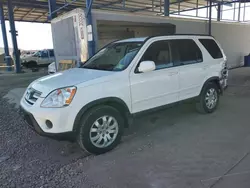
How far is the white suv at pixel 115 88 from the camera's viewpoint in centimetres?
295

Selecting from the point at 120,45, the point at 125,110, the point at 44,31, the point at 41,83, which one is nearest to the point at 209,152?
the point at 125,110

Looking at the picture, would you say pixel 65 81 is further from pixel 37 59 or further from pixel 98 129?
pixel 37 59

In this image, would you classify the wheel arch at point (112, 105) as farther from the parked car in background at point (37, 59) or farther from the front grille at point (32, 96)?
the parked car in background at point (37, 59)

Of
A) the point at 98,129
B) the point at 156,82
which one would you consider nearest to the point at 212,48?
the point at 156,82

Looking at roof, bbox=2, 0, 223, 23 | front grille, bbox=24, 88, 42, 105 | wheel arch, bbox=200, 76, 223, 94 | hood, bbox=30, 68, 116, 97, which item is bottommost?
wheel arch, bbox=200, 76, 223, 94

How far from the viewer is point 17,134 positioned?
13.8ft

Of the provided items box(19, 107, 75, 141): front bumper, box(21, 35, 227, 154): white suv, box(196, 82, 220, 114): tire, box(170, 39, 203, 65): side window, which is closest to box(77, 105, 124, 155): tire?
box(21, 35, 227, 154): white suv

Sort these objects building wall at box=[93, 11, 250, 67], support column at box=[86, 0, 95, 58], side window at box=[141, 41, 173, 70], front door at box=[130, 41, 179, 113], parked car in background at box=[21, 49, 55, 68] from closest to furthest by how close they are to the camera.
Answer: front door at box=[130, 41, 179, 113] → side window at box=[141, 41, 173, 70] → support column at box=[86, 0, 95, 58] → building wall at box=[93, 11, 250, 67] → parked car in background at box=[21, 49, 55, 68]

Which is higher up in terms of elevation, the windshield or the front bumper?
the windshield

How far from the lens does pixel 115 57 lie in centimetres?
391

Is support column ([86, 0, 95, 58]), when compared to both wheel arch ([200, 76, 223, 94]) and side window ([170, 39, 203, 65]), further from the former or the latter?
wheel arch ([200, 76, 223, 94])

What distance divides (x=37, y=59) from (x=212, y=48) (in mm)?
18034

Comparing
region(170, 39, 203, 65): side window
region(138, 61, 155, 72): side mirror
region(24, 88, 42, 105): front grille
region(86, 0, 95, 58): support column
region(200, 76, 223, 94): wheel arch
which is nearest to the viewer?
region(24, 88, 42, 105): front grille

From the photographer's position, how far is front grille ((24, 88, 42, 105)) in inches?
125
